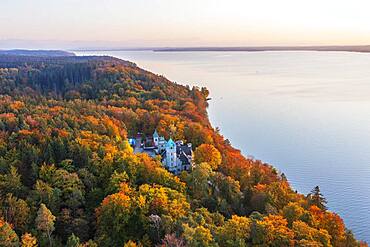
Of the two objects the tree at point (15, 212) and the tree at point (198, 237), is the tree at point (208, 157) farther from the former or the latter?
the tree at point (15, 212)

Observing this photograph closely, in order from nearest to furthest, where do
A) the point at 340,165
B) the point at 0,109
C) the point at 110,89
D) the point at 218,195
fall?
the point at 218,195, the point at 340,165, the point at 0,109, the point at 110,89

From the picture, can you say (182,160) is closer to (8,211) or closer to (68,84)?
(8,211)

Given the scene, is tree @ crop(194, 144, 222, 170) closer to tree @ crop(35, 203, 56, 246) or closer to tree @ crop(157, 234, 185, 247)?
tree @ crop(157, 234, 185, 247)

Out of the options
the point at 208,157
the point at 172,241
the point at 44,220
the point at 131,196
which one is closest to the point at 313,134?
the point at 208,157

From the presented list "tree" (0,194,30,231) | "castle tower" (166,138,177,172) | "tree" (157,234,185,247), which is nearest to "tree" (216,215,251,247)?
"tree" (157,234,185,247)

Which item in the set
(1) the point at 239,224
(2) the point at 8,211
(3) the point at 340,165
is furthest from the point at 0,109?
(3) the point at 340,165

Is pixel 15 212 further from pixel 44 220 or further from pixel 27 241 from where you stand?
pixel 27 241

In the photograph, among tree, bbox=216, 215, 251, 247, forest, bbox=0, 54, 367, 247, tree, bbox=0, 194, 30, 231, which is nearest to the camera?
tree, bbox=216, 215, 251, 247
